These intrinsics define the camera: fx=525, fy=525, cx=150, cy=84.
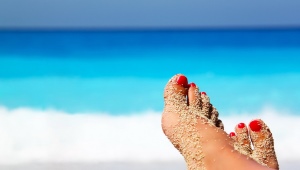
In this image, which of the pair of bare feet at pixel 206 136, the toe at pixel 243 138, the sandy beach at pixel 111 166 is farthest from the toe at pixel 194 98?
the sandy beach at pixel 111 166

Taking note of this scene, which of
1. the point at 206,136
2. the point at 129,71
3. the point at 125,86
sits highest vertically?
the point at 129,71

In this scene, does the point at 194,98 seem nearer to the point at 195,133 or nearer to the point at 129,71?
the point at 195,133

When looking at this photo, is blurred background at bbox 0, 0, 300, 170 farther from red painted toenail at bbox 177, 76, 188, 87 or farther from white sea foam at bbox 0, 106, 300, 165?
red painted toenail at bbox 177, 76, 188, 87

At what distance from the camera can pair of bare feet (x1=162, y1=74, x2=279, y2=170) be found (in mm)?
1036

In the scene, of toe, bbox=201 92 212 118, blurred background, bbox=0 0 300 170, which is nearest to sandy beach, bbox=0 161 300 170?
blurred background, bbox=0 0 300 170

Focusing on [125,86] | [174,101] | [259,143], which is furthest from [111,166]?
[125,86]

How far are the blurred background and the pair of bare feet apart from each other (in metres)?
0.35

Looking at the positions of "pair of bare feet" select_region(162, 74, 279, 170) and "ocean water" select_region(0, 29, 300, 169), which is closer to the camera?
"pair of bare feet" select_region(162, 74, 279, 170)

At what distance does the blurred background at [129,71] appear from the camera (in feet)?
5.23

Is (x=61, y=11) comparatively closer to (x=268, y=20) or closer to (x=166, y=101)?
(x=268, y=20)

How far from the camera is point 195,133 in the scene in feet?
A: 3.57

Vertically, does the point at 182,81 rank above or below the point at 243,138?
above

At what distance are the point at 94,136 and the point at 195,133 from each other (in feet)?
2.02

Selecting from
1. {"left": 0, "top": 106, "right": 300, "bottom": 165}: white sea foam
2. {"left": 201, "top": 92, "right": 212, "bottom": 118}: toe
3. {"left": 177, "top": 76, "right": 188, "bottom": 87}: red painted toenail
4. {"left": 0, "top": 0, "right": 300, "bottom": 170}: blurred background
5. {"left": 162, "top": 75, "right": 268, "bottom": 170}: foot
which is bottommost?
{"left": 162, "top": 75, "right": 268, "bottom": 170}: foot
